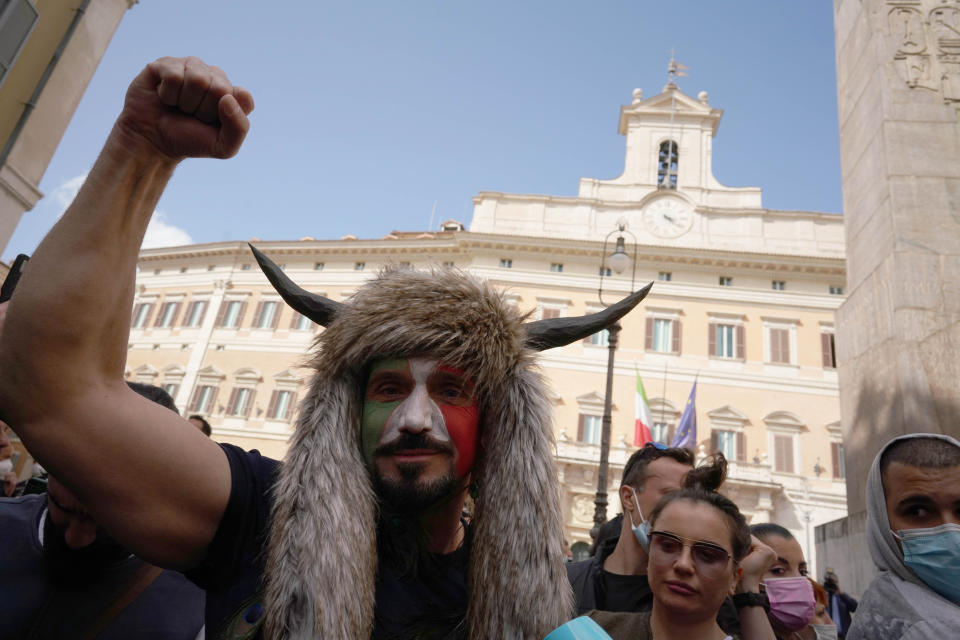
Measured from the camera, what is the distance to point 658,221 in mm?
28266

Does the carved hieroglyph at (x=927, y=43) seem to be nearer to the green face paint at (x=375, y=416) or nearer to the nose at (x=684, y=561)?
the nose at (x=684, y=561)

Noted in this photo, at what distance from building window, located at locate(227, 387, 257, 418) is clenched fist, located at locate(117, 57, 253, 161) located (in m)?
30.7

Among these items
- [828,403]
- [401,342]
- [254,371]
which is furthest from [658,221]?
[401,342]

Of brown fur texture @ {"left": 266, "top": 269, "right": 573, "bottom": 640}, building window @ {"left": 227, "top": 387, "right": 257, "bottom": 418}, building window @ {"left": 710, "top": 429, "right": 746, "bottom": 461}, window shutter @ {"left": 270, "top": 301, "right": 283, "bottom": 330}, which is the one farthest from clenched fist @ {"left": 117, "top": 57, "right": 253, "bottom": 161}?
window shutter @ {"left": 270, "top": 301, "right": 283, "bottom": 330}

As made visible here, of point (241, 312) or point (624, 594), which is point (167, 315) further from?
point (624, 594)

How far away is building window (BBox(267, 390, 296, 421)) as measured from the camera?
28.5 meters

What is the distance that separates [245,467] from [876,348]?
23.8ft

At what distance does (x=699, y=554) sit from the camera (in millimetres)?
2061

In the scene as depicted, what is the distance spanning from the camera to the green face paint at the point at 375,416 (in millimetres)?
1452

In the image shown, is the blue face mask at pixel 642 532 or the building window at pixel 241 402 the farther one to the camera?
the building window at pixel 241 402

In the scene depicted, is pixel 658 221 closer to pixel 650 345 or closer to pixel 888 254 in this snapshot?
pixel 650 345

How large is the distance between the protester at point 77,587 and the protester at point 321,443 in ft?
3.14

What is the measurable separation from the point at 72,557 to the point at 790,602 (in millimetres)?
3142

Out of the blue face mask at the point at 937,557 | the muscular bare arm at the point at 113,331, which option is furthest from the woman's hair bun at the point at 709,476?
the muscular bare arm at the point at 113,331
